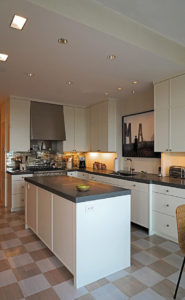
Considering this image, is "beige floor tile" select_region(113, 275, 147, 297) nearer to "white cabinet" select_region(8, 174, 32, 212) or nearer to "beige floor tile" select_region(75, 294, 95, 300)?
"beige floor tile" select_region(75, 294, 95, 300)

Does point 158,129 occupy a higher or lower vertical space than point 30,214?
higher

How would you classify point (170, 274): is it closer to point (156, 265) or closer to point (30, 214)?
point (156, 265)

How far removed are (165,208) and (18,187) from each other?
120 inches

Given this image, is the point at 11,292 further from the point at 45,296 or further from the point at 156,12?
the point at 156,12

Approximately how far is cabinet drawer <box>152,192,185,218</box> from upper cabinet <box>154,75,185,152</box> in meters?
0.76

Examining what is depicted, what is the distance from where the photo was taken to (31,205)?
10.4 feet

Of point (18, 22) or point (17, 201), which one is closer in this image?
point (18, 22)

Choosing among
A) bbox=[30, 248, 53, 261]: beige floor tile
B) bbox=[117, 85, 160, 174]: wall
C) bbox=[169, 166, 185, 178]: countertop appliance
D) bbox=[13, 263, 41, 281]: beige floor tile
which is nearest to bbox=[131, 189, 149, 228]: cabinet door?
bbox=[169, 166, 185, 178]: countertop appliance

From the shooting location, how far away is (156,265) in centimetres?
237

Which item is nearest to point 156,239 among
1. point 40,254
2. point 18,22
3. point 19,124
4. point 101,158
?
point 40,254

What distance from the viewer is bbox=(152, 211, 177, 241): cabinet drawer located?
2929 millimetres

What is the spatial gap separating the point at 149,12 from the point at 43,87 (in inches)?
92.8

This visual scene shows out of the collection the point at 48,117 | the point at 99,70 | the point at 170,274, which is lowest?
the point at 170,274

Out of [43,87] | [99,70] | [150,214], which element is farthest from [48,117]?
[150,214]
